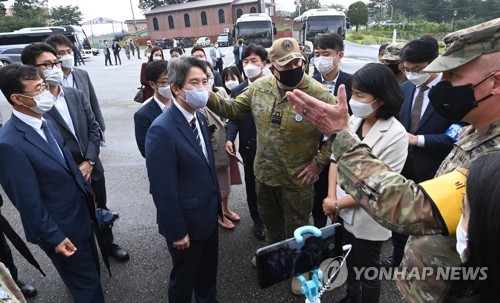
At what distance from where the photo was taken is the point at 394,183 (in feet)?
3.49

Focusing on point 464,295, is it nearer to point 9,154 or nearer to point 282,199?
point 282,199

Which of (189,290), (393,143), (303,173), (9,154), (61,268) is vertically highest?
(9,154)

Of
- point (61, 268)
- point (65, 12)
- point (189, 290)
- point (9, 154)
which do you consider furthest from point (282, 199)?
point (65, 12)

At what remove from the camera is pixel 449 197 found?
3.26ft

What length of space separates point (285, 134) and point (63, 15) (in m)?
62.8

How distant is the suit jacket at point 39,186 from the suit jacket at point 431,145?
8.46 feet

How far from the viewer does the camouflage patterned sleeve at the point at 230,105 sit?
2.46 m

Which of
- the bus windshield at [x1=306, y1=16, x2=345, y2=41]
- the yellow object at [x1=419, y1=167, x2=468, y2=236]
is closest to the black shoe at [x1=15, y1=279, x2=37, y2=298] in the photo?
the yellow object at [x1=419, y1=167, x2=468, y2=236]

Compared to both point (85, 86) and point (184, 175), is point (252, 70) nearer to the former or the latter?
point (85, 86)

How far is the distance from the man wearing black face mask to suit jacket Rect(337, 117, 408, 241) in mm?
437

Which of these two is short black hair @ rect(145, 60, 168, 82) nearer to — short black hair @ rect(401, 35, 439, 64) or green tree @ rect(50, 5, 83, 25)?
short black hair @ rect(401, 35, 439, 64)

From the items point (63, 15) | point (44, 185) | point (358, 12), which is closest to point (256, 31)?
Result: point (44, 185)

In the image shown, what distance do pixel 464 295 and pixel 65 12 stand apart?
64.3 metres

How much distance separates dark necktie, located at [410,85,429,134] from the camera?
8.29 feet
